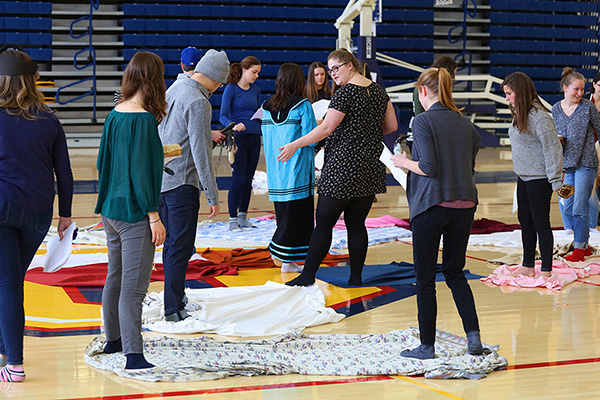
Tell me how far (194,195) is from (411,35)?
12.2 metres

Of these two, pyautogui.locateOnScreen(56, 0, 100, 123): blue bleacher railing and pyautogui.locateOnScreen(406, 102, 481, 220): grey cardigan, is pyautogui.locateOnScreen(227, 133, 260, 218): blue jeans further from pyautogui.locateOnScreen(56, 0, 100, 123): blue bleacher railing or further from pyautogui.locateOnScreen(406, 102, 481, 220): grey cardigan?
pyautogui.locateOnScreen(56, 0, 100, 123): blue bleacher railing

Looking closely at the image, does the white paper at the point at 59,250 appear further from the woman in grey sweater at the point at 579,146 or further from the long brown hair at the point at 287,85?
the woman in grey sweater at the point at 579,146

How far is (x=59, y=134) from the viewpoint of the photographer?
9.61ft

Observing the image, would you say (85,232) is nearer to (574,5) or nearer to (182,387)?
(182,387)

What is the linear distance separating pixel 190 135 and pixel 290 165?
1.25m

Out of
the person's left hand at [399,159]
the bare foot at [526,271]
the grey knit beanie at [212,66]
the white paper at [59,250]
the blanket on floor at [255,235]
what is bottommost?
the blanket on floor at [255,235]

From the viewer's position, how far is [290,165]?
472cm

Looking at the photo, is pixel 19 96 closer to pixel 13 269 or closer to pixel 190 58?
pixel 13 269

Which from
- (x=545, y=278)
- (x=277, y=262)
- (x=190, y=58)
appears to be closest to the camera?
(x=190, y=58)

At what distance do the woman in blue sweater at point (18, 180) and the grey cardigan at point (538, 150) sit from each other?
261 cm

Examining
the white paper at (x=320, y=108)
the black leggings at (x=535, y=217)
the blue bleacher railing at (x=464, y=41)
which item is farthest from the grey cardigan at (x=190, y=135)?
the blue bleacher railing at (x=464, y=41)

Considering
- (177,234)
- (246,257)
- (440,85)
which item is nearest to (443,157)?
(440,85)

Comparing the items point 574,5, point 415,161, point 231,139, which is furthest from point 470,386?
point 574,5

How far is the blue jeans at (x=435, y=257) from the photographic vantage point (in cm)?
308
